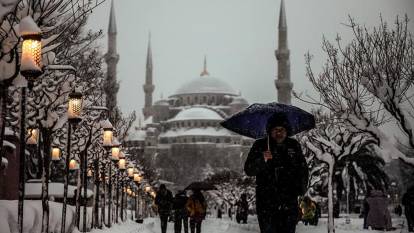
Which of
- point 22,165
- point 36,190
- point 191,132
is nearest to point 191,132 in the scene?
point 191,132

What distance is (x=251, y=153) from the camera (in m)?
6.25

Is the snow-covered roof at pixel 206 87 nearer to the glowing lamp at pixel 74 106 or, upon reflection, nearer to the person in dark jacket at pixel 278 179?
the glowing lamp at pixel 74 106

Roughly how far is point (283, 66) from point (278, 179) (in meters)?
84.1

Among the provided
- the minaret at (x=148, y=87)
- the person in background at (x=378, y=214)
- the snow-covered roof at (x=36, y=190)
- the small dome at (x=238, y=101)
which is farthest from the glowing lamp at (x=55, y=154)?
the small dome at (x=238, y=101)

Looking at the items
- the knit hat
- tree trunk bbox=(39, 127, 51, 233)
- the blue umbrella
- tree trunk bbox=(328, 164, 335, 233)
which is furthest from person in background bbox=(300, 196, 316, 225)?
the knit hat

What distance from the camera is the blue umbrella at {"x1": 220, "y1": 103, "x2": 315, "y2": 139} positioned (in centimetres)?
751

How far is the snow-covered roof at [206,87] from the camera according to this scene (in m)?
147

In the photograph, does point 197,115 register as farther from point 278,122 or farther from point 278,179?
point 278,179

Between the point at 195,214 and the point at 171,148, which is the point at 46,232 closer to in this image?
the point at 195,214

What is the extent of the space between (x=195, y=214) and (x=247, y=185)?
46490mm

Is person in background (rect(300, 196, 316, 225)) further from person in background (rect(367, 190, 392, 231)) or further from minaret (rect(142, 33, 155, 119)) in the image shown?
minaret (rect(142, 33, 155, 119))

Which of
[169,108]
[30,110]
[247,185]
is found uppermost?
[169,108]

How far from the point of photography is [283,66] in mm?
89312

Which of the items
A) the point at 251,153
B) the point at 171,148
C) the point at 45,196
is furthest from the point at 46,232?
the point at 171,148
